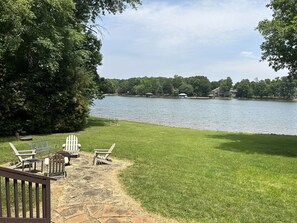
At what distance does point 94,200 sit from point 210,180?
3.63 meters

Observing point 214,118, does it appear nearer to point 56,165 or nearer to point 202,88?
point 56,165

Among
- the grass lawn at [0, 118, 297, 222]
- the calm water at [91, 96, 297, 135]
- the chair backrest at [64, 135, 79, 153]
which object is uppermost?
the chair backrest at [64, 135, 79, 153]

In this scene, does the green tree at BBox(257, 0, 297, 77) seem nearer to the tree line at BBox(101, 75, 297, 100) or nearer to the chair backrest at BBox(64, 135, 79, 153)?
the chair backrest at BBox(64, 135, 79, 153)

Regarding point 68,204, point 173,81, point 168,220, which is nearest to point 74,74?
point 68,204

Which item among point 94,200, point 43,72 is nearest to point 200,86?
point 43,72

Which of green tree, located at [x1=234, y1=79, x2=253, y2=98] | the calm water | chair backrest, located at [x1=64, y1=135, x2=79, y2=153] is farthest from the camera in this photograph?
green tree, located at [x1=234, y1=79, x2=253, y2=98]

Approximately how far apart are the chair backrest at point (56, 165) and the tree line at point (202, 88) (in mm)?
105623

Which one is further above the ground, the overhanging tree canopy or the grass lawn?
the overhanging tree canopy

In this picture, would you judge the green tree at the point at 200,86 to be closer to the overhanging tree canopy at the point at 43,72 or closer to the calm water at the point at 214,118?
the calm water at the point at 214,118

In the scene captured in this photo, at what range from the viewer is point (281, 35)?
13391 millimetres

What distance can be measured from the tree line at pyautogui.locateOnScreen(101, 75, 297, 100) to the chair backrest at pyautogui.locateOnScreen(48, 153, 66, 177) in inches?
4158

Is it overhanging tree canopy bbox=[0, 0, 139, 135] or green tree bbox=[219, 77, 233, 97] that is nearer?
Result: overhanging tree canopy bbox=[0, 0, 139, 135]

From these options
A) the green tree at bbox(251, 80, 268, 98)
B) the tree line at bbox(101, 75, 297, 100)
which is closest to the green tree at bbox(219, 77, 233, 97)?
the tree line at bbox(101, 75, 297, 100)

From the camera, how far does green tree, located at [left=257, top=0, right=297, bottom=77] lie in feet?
43.9
